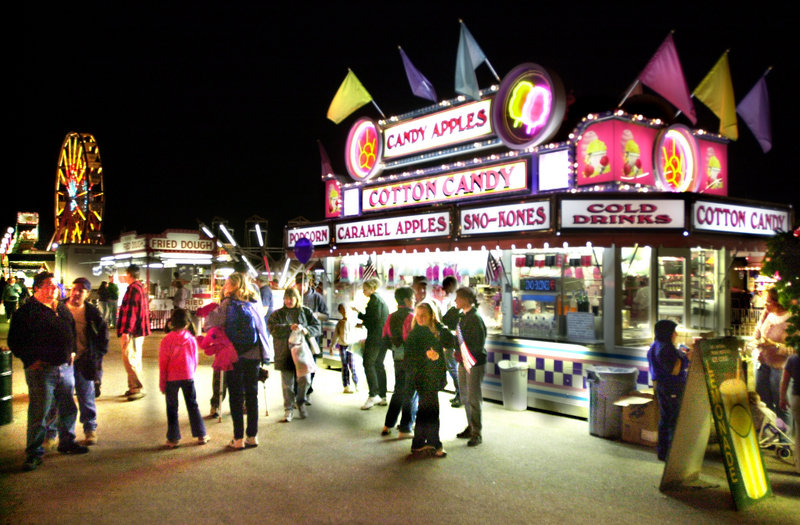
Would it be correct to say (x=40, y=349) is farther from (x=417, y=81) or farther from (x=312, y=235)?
(x=417, y=81)

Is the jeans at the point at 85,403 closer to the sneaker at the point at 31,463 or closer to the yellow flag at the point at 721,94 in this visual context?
the sneaker at the point at 31,463

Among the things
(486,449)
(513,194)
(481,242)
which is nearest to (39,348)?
(486,449)

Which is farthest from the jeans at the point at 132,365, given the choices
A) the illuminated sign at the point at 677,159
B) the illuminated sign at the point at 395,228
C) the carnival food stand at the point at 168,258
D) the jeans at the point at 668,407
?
the carnival food stand at the point at 168,258

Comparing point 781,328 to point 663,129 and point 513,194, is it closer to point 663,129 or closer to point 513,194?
point 663,129

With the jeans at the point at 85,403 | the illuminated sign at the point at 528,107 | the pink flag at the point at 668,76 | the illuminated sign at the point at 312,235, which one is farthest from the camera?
the illuminated sign at the point at 312,235

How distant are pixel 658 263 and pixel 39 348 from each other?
7.96 meters

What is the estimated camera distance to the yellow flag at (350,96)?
13492 mm

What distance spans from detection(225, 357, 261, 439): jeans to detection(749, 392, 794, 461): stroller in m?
5.54

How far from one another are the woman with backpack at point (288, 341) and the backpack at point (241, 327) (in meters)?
1.51

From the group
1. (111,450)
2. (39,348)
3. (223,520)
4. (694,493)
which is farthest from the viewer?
(111,450)

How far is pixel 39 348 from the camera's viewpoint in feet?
20.0

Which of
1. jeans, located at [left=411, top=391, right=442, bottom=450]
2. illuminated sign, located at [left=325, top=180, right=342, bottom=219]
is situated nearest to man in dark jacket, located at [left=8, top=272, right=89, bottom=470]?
jeans, located at [left=411, top=391, right=442, bottom=450]

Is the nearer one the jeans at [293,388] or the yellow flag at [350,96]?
the jeans at [293,388]

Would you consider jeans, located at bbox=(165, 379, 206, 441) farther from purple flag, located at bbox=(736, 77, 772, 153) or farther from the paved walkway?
purple flag, located at bbox=(736, 77, 772, 153)
